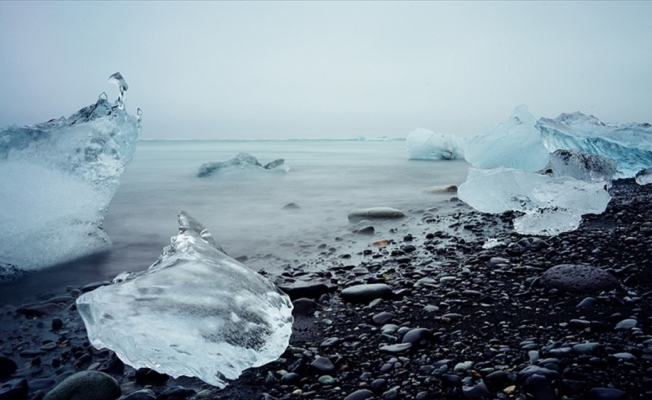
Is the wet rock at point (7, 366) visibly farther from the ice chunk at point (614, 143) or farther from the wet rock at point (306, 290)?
the ice chunk at point (614, 143)

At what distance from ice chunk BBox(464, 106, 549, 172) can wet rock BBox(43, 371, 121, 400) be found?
812 centimetres

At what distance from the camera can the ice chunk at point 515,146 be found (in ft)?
26.6

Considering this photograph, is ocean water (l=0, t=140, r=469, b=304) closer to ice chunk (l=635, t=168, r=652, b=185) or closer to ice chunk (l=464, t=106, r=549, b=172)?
ice chunk (l=464, t=106, r=549, b=172)

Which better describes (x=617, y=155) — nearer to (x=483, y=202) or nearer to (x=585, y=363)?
(x=483, y=202)

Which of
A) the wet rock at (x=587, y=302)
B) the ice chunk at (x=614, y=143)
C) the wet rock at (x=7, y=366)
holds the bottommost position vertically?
the wet rock at (x=7, y=366)

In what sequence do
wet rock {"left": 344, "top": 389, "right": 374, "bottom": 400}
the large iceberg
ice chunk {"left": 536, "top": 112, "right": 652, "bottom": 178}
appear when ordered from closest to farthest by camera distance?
wet rock {"left": 344, "top": 389, "right": 374, "bottom": 400} < the large iceberg < ice chunk {"left": 536, "top": 112, "right": 652, "bottom": 178}

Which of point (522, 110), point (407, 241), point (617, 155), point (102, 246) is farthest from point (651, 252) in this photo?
point (617, 155)

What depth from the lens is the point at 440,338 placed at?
2061mm

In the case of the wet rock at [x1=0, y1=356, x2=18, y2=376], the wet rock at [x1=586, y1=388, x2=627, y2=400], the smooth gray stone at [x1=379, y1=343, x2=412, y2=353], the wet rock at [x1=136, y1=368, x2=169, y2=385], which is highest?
the wet rock at [x1=586, y1=388, x2=627, y2=400]

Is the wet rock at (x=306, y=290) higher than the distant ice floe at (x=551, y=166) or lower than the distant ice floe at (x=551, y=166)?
lower

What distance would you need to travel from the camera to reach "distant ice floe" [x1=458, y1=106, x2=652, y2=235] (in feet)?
15.3

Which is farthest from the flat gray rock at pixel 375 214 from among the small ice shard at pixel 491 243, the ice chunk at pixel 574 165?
the ice chunk at pixel 574 165

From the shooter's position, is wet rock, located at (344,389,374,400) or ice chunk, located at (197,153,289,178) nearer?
wet rock, located at (344,389,374,400)

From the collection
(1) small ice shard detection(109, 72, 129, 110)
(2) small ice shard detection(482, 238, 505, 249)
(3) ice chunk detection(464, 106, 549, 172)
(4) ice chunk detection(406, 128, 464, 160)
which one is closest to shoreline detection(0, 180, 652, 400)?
(2) small ice shard detection(482, 238, 505, 249)
